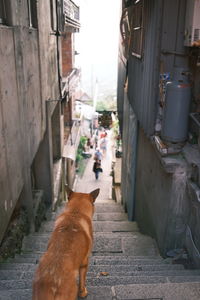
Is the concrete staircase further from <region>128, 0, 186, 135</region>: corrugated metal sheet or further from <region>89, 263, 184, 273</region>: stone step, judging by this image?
<region>128, 0, 186, 135</region>: corrugated metal sheet

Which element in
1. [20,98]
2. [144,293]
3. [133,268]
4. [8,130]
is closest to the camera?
[144,293]

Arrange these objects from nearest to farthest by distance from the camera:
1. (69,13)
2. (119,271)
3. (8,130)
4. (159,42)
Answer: (8,130)
(119,271)
(159,42)
(69,13)

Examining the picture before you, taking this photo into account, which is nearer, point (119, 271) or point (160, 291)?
point (160, 291)

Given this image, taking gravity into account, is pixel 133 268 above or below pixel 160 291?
below

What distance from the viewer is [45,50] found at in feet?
23.8

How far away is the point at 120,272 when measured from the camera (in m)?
4.31

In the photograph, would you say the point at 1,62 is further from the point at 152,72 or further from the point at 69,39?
the point at 69,39

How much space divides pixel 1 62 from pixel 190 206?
3357 mm

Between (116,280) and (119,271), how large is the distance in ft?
1.84

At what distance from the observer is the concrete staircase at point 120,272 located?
3.27m

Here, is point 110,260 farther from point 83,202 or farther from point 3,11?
point 3,11

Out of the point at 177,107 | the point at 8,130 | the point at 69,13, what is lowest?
the point at 8,130

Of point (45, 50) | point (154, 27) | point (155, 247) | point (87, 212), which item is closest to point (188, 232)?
point (155, 247)

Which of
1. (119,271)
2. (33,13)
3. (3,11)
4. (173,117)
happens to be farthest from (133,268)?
(33,13)
